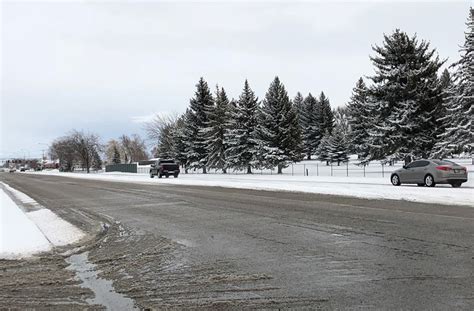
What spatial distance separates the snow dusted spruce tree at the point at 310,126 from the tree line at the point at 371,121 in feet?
26.4

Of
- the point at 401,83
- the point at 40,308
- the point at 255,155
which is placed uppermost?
the point at 401,83

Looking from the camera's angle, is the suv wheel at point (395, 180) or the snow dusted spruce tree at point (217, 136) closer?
the suv wheel at point (395, 180)

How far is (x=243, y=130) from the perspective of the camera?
5228 cm

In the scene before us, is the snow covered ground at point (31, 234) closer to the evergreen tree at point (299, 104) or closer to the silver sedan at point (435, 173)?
the silver sedan at point (435, 173)

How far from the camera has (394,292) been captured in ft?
17.1

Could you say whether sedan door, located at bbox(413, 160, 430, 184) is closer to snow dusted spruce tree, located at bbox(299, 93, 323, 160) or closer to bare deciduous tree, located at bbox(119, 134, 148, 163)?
snow dusted spruce tree, located at bbox(299, 93, 323, 160)

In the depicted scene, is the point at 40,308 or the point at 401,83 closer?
the point at 40,308

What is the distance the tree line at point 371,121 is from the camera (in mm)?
34438

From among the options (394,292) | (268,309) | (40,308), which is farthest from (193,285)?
(394,292)

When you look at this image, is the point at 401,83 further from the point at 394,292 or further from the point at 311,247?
the point at 394,292

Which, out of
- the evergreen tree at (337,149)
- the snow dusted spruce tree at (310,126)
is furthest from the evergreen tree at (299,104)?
the evergreen tree at (337,149)

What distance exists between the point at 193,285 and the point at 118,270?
5.23 ft

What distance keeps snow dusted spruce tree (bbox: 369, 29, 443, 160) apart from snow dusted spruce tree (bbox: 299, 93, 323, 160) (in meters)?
48.0

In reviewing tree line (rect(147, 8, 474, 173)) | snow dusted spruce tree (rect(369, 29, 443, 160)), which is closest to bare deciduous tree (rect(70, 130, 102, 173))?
tree line (rect(147, 8, 474, 173))
